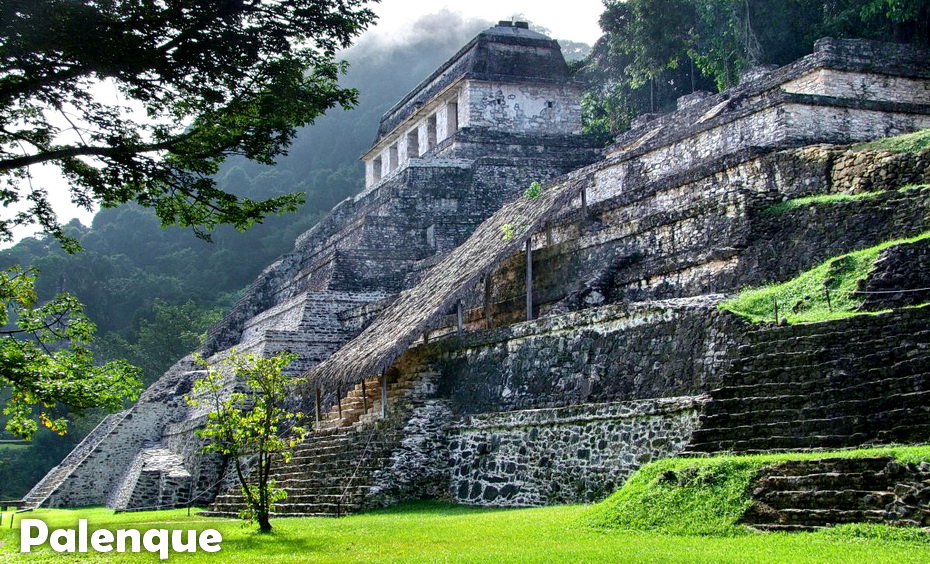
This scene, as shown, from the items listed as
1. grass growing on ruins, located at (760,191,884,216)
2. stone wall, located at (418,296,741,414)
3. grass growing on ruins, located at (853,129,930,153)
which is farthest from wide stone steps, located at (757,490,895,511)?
grass growing on ruins, located at (853,129,930,153)

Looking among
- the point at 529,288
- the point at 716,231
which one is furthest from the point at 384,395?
the point at 716,231

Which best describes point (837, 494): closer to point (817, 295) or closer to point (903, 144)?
point (817, 295)

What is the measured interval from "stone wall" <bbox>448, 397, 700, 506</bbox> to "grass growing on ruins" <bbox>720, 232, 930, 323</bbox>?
42.1 inches

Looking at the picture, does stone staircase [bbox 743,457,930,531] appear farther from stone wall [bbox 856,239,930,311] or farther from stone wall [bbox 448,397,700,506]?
stone wall [bbox 856,239,930,311]

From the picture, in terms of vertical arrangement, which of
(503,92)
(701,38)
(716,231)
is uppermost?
(701,38)

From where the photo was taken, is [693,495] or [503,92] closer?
[693,495]

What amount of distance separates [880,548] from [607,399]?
4.62m

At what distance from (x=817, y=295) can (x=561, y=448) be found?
2756 mm

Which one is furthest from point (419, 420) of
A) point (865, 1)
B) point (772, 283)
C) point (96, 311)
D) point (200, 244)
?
point (200, 244)

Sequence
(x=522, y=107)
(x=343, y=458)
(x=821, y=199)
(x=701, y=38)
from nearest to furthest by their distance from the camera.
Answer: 1. (x=821, y=199)
2. (x=343, y=458)
3. (x=701, y=38)
4. (x=522, y=107)

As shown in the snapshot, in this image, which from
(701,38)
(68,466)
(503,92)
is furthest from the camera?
(503,92)

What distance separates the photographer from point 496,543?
26.2ft

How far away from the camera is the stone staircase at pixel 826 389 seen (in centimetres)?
785

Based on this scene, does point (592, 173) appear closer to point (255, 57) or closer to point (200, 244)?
point (255, 57)
